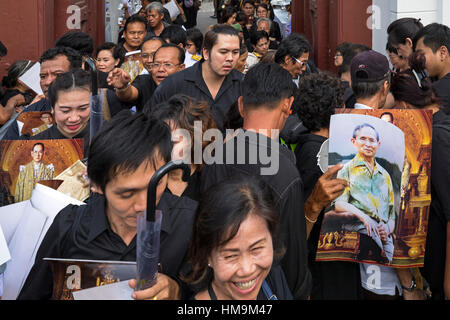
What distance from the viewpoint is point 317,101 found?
12.3 feet

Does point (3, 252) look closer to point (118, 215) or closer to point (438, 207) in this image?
point (118, 215)

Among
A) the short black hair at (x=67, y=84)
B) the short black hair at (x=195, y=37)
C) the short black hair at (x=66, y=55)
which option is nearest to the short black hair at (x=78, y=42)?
the short black hair at (x=66, y=55)

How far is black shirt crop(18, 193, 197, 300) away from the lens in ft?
7.35

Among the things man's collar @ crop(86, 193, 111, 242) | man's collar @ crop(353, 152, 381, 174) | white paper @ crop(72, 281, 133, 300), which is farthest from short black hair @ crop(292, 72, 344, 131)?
white paper @ crop(72, 281, 133, 300)

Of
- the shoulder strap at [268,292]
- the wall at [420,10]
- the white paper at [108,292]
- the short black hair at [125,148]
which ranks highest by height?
the wall at [420,10]

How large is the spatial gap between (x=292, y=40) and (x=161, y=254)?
4894mm

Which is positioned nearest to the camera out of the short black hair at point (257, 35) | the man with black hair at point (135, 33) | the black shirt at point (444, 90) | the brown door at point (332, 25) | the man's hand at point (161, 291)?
the man's hand at point (161, 291)

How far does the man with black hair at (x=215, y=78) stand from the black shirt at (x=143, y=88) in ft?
1.45

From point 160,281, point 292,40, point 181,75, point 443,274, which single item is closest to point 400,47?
point 292,40

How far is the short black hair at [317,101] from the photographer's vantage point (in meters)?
3.74

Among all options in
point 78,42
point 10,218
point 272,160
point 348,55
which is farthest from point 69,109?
point 348,55

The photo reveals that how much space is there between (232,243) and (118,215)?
0.44 metres

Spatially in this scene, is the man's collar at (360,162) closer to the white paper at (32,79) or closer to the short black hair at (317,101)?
the short black hair at (317,101)

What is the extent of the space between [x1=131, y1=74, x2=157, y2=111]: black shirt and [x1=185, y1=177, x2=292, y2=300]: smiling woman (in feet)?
11.4
